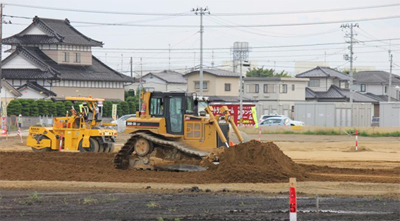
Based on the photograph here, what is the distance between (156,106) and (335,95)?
2387 inches

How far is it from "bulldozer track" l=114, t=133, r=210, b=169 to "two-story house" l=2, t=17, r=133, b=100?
42.2 metres

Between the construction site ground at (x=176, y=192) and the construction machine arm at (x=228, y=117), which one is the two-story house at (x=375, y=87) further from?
the construction machine arm at (x=228, y=117)

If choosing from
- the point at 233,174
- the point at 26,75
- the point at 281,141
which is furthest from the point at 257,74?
the point at 233,174

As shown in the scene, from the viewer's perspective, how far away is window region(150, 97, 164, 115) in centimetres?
2012

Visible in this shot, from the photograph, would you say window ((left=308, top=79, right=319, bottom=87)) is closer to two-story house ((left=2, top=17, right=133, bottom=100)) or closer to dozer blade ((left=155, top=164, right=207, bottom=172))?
two-story house ((left=2, top=17, right=133, bottom=100))

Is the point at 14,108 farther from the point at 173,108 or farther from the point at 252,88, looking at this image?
the point at 173,108

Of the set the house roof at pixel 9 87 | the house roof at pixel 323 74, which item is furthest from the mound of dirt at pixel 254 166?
the house roof at pixel 323 74

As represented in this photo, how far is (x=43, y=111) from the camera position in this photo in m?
54.3

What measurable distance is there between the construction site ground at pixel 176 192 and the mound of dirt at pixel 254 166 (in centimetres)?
4

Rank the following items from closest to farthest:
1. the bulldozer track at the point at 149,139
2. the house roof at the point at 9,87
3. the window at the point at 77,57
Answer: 1. the bulldozer track at the point at 149,139
2. the house roof at the point at 9,87
3. the window at the point at 77,57

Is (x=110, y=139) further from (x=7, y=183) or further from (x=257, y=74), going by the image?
(x=257, y=74)

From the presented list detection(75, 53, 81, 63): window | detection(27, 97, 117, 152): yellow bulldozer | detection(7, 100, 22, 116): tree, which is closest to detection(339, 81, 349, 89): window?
detection(75, 53, 81, 63): window

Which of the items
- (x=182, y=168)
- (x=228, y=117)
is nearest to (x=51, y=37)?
(x=228, y=117)

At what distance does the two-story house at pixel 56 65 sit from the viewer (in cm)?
6197
